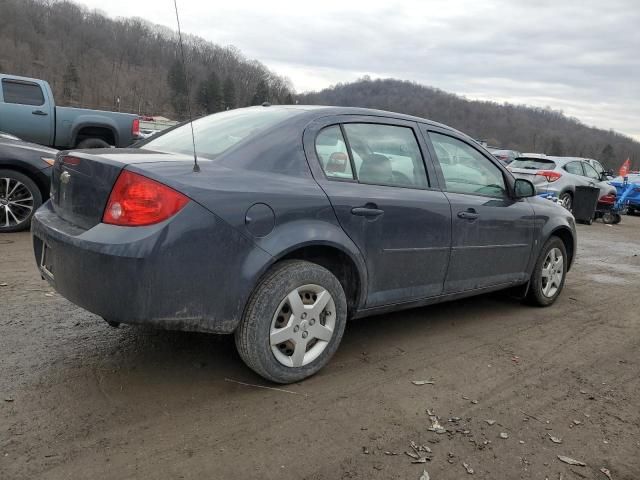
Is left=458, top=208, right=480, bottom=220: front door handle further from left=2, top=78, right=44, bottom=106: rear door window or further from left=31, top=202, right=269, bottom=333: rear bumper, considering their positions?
left=2, top=78, right=44, bottom=106: rear door window

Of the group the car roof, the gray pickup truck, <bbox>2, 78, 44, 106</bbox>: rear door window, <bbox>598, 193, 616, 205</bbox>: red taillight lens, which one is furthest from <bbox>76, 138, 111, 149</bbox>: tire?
<bbox>598, 193, 616, 205</bbox>: red taillight lens

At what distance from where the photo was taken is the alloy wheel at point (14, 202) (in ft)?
20.9

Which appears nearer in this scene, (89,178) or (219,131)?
(89,178)

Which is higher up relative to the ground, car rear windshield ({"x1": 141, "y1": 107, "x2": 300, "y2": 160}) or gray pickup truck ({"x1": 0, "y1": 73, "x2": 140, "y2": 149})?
car rear windshield ({"x1": 141, "y1": 107, "x2": 300, "y2": 160})

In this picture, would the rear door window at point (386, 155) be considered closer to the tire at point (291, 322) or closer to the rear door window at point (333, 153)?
the rear door window at point (333, 153)

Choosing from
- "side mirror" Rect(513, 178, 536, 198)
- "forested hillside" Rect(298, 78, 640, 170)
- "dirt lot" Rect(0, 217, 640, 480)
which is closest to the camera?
"dirt lot" Rect(0, 217, 640, 480)

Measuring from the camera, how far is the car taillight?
1402cm

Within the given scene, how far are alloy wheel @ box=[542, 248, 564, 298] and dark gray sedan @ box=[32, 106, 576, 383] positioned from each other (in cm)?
110

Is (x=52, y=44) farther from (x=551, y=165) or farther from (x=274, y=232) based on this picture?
(x=274, y=232)

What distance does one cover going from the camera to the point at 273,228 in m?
→ 2.86

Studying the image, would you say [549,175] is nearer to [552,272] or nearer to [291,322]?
[552,272]

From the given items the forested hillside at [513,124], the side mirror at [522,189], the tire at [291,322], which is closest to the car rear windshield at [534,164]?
the side mirror at [522,189]

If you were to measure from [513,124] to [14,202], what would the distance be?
315ft

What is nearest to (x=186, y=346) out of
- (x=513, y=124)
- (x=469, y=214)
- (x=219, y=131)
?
(x=219, y=131)
